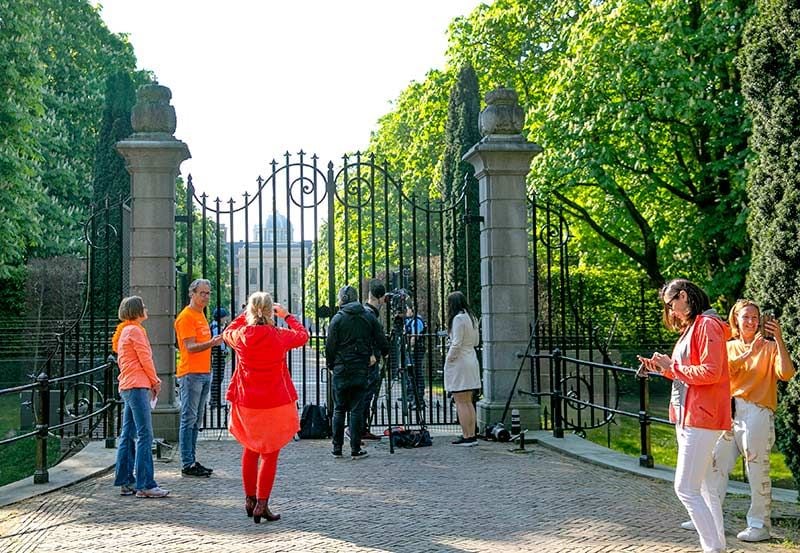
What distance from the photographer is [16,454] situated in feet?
45.0

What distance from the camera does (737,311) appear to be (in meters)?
6.07

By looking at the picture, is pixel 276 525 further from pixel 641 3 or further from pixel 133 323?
pixel 641 3

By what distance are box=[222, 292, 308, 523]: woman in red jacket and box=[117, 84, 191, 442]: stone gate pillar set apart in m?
4.10

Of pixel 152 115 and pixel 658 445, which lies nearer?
pixel 152 115

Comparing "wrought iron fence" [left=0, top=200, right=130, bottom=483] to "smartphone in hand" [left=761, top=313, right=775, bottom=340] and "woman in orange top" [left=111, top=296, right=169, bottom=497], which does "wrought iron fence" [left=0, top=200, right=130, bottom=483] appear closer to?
"woman in orange top" [left=111, top=296, right=169, bottom=497]

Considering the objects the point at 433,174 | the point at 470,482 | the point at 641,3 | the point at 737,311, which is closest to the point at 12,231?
the point at 433,174

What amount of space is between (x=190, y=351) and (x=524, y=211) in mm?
5010

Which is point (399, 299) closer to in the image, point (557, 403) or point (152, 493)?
point (557, 403)

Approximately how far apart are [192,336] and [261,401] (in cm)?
188

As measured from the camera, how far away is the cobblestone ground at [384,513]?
5.62 m

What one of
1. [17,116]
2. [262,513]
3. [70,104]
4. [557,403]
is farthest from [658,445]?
[70,104]

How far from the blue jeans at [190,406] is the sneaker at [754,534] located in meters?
4.72

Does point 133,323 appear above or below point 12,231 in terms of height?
below

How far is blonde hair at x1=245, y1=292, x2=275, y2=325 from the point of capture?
6.27m
